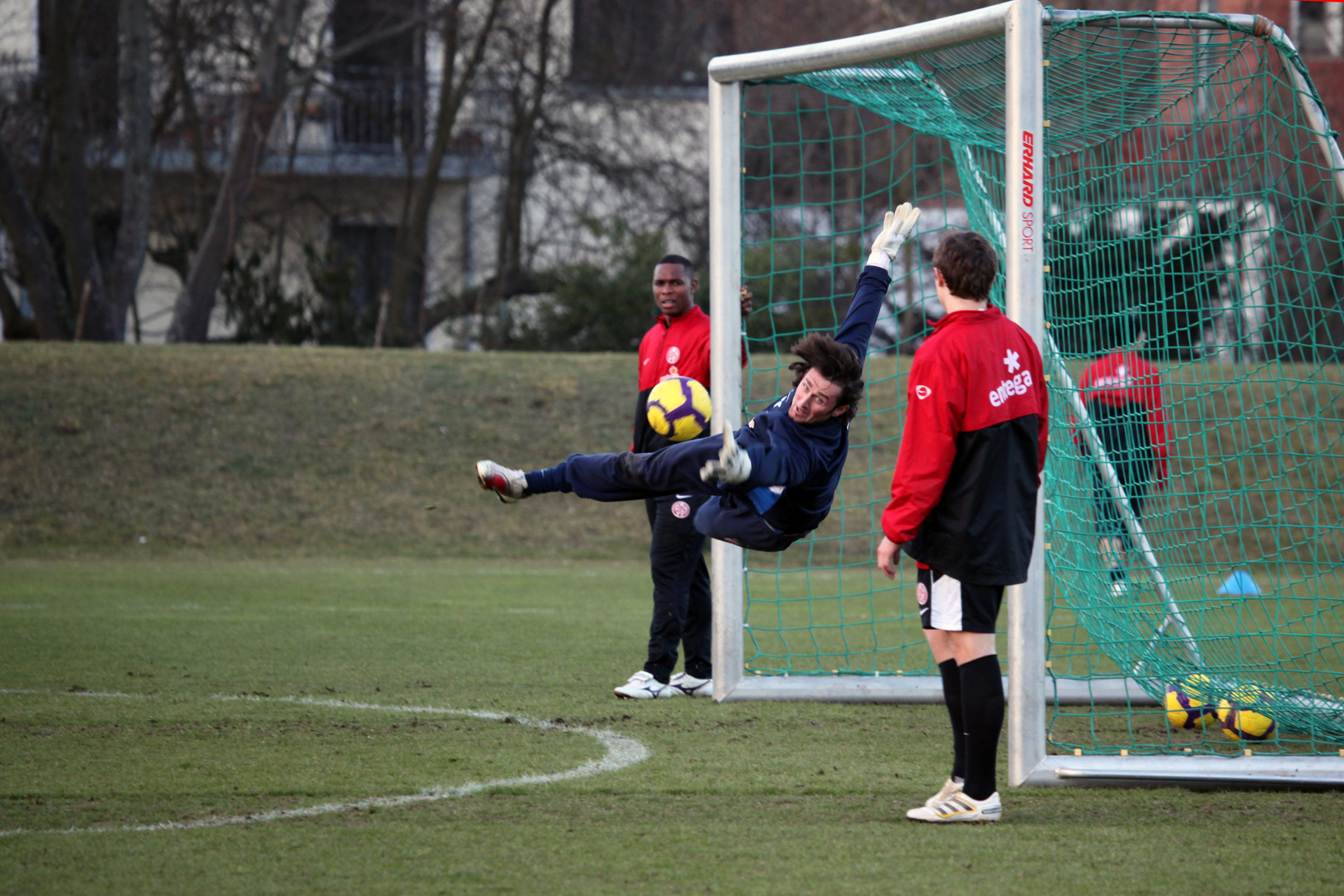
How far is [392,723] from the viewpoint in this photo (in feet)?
18.4

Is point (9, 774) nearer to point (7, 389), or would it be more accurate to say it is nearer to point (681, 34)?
point (7, 389)

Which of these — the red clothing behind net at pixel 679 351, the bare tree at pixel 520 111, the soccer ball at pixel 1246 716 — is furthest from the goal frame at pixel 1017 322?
the bare tree at pixel 520 111

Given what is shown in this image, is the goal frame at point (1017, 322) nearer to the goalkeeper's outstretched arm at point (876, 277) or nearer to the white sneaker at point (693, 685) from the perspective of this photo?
the white sneaker at point (693, 685)

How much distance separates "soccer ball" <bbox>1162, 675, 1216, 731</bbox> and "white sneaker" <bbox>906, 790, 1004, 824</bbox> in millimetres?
1789

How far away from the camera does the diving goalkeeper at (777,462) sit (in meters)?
4.83

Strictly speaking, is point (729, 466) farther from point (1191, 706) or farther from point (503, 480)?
point (1191, 706)

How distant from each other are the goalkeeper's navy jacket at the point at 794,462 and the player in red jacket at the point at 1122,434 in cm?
135

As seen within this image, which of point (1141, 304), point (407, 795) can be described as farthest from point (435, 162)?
point (407, 795)

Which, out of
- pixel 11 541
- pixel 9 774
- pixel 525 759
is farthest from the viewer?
pixel 11 541

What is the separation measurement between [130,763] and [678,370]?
10.6 ft

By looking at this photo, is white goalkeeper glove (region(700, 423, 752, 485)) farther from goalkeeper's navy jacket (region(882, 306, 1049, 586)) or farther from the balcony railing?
the balcony railing

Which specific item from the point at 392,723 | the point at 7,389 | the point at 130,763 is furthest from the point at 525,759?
the point at 7,389

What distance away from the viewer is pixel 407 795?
4.40 metres

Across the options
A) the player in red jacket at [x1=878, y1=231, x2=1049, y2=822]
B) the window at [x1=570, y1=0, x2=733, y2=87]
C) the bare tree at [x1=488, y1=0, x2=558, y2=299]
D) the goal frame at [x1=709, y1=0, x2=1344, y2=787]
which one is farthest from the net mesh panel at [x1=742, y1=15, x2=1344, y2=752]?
the window at [x1=570, y1=0, x2=733, y2=87]
